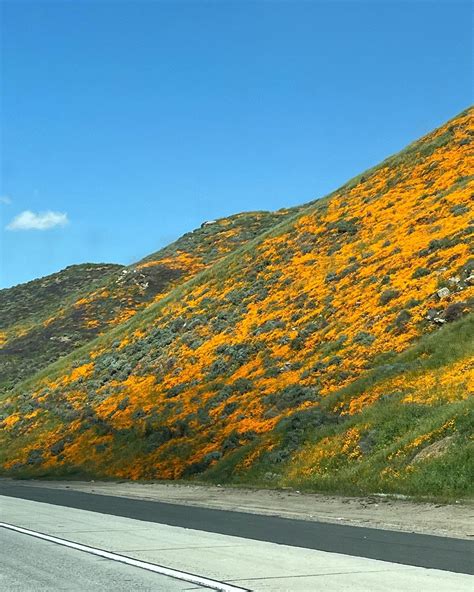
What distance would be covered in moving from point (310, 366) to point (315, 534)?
19.3 m

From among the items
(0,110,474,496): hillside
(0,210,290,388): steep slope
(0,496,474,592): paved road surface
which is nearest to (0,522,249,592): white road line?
(0,496,474,592): paved road surface

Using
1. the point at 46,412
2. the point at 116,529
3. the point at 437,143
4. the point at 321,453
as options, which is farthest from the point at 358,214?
the point at 116,529

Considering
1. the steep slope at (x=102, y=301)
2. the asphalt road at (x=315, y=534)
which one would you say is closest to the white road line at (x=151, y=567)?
the asphalt road at (x=315, y=534)

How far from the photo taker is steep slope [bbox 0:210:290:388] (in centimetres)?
7262

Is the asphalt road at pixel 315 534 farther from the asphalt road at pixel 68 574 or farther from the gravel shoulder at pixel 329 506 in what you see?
the asphalt road at pixel 68 574

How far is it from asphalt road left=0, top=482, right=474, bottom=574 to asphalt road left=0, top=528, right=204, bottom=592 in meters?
3.30

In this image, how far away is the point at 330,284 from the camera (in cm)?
4069

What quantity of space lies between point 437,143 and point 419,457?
38.4 m

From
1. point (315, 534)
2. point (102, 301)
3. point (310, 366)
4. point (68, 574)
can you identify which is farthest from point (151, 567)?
point (102, 301)

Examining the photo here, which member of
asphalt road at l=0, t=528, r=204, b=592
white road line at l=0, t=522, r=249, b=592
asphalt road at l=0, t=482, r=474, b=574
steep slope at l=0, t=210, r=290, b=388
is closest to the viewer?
white road line at l=0, t=522, r=249, b=592

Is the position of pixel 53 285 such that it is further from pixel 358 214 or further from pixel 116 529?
pixel 116 529

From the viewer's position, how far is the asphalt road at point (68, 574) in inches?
332

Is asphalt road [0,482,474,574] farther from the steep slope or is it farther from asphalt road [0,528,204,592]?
the steep slope

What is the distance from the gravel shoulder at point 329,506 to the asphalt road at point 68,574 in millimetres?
5994
